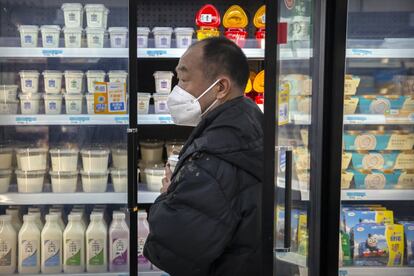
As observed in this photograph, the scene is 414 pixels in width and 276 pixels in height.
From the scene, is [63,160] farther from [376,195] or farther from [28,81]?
[376,195]

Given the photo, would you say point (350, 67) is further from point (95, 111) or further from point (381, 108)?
point (95, 111)

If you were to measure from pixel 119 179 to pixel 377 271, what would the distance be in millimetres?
1555

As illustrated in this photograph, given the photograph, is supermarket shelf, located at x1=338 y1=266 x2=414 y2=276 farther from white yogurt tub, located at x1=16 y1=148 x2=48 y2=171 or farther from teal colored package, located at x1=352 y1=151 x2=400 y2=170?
white yogurt tub, located at x1=16 y1=148 x2=48 y2=171

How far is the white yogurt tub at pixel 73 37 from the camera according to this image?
2705 mm

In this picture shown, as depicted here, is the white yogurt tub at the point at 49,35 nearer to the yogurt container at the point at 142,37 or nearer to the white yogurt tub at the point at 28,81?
the white yogurt tub at the point at 28,81

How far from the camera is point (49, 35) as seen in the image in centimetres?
271

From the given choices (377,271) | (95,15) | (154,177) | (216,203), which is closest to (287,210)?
(216,203)

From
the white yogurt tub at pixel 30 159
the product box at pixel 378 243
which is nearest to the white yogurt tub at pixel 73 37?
the white yogurt tub at pixel 30 159

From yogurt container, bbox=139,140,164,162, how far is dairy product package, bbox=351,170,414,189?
1.23m

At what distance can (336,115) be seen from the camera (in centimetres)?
207

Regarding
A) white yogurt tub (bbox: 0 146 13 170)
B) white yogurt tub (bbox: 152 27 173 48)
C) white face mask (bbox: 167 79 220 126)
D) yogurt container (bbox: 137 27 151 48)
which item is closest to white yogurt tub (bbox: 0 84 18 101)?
white yogurt tub (bbox: 0 146 13 170)

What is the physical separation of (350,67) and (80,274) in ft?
Result: 6.56

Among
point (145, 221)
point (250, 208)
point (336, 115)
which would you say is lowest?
point (145, 221)

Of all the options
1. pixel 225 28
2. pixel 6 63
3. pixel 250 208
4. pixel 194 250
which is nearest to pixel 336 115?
pixel 250 208
